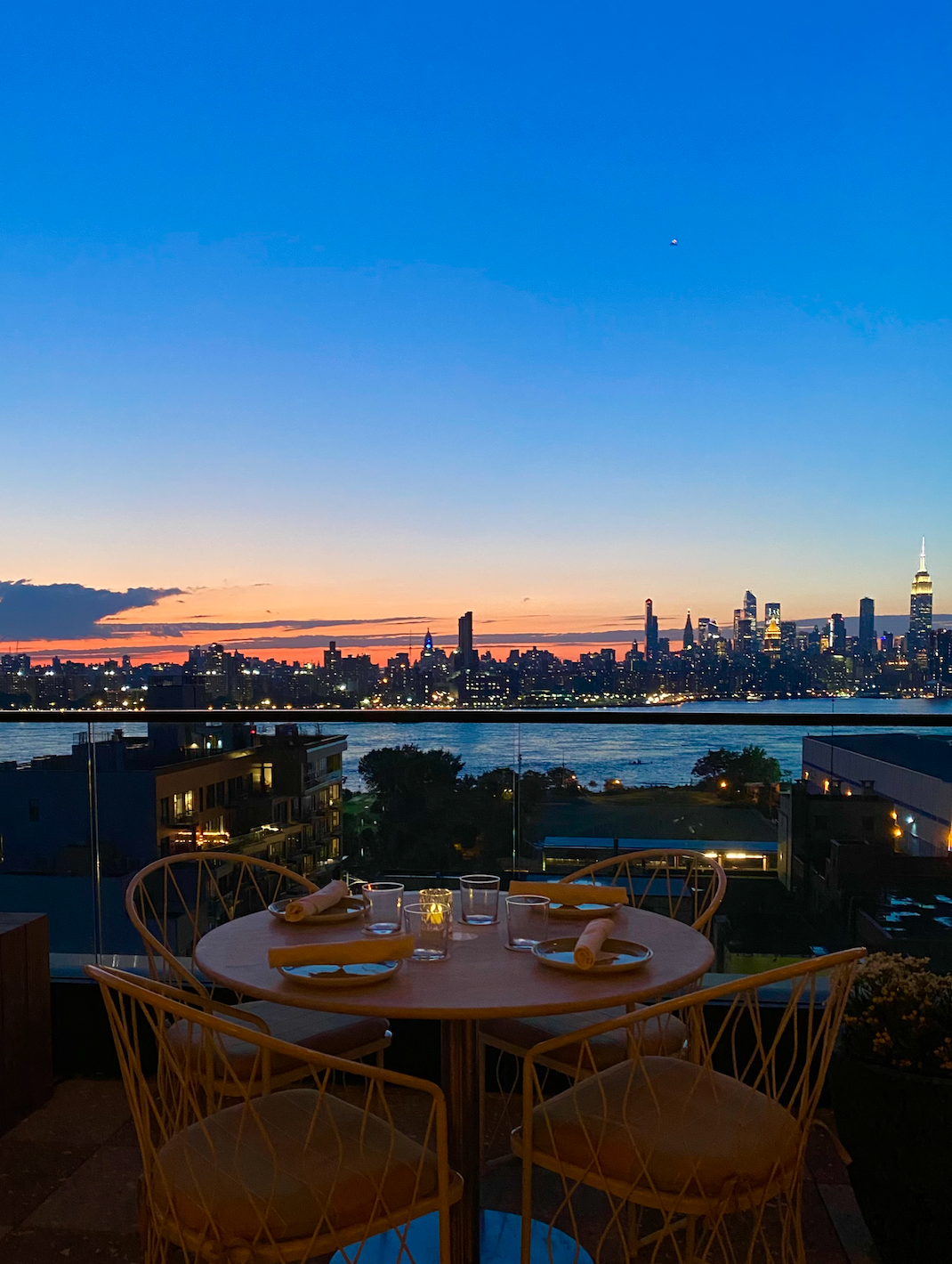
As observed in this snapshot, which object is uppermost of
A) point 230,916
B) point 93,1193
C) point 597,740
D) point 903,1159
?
point 597,740

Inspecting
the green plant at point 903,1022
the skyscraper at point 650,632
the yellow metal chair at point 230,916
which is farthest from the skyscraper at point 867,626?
the yellow metal chair at point 230,916

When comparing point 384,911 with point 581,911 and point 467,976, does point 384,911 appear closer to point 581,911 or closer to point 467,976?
point 467,976

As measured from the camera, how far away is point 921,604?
1065cm

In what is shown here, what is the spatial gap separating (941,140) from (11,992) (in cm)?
816

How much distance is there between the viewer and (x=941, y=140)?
6.99 metres

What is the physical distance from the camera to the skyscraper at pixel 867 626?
9.04 meters

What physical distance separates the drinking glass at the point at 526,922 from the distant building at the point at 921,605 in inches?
293

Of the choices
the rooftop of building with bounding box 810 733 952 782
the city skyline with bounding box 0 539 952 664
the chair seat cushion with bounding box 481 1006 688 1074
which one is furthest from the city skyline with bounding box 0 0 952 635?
the chair seat cushion with bounding box 481 1006 688 1074

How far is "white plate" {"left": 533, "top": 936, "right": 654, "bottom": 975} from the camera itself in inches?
67.7

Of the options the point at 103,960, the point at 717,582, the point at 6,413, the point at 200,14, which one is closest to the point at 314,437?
the point at 6,413

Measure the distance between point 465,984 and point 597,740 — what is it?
1672 millimetres

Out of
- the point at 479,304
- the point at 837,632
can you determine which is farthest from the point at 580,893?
the point at 837,632

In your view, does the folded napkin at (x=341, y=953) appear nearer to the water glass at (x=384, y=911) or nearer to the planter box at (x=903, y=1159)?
the water glass at (x=384, y=911)

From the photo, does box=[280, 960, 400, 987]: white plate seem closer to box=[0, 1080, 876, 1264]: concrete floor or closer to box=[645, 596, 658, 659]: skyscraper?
box=[0, 1080, 876, 1264]: concrete floor
